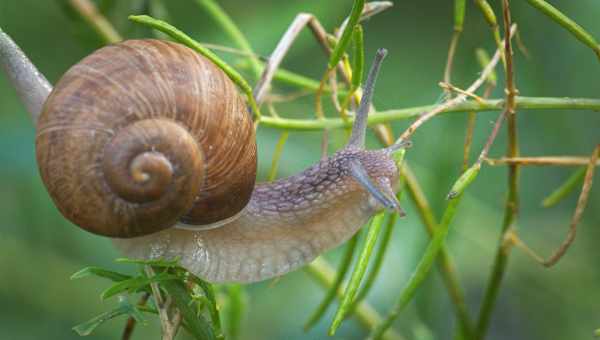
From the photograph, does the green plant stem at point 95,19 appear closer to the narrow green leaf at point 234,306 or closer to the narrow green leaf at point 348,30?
the narrow green leaf at point 234,306

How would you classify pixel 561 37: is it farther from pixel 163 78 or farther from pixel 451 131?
pixel 163 78

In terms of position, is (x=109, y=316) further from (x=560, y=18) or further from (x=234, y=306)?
(x=560, y=18)

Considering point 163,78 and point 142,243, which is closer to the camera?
point 163,78

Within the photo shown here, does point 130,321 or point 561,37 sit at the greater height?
point 130,321

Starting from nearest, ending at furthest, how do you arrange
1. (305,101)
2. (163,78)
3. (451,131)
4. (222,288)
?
(163,78) < (222,288) < (451,131) < (305,101)

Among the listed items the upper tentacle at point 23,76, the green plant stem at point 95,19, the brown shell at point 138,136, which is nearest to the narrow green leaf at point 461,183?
the brown shell at point 138,136

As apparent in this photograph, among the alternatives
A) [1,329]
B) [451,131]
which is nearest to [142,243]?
[451,131]

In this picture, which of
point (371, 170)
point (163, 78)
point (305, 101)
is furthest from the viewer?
point (305, 101)
